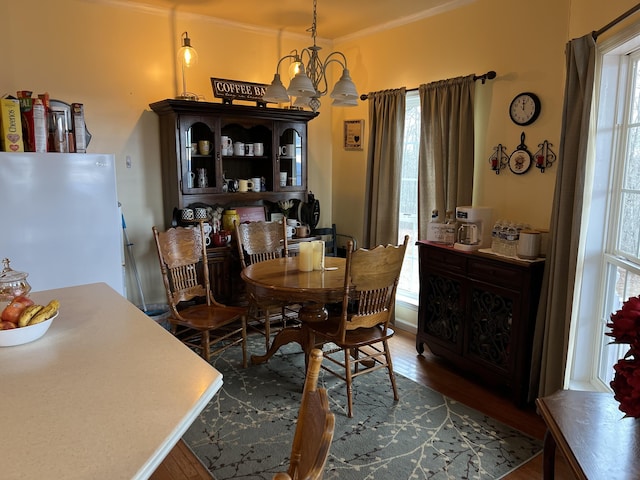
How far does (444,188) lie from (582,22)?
4.74 feet

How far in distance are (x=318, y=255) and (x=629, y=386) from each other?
2.09 metres

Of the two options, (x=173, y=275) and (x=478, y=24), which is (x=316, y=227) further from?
(x=478, y=24)

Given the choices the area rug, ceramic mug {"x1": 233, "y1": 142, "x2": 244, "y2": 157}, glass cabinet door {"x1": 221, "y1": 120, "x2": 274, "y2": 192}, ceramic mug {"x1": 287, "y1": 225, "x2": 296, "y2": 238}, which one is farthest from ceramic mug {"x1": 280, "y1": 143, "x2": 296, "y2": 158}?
the area rug

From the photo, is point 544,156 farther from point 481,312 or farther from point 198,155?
point 198,155

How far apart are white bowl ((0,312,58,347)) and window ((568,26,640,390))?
2543 mm

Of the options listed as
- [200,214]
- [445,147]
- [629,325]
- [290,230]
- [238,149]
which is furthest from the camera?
[290,230]

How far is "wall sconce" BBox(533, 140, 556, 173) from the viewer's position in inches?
120

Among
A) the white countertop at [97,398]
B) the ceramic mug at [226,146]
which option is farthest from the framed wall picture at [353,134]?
the white countertop at [97,398]

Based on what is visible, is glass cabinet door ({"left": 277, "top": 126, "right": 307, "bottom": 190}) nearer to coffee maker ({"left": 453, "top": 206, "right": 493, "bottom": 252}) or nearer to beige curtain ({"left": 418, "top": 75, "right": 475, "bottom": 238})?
beige curtain ({"left": 418, "top": 75, "right": 475, "bottom": 238})

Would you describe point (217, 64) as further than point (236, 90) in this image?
Yes

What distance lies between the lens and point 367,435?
2578mm

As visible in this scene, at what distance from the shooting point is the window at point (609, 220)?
7.77ft

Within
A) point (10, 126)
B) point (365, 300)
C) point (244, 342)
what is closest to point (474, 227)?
point (365, 300)

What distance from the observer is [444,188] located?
3723 millimetres
